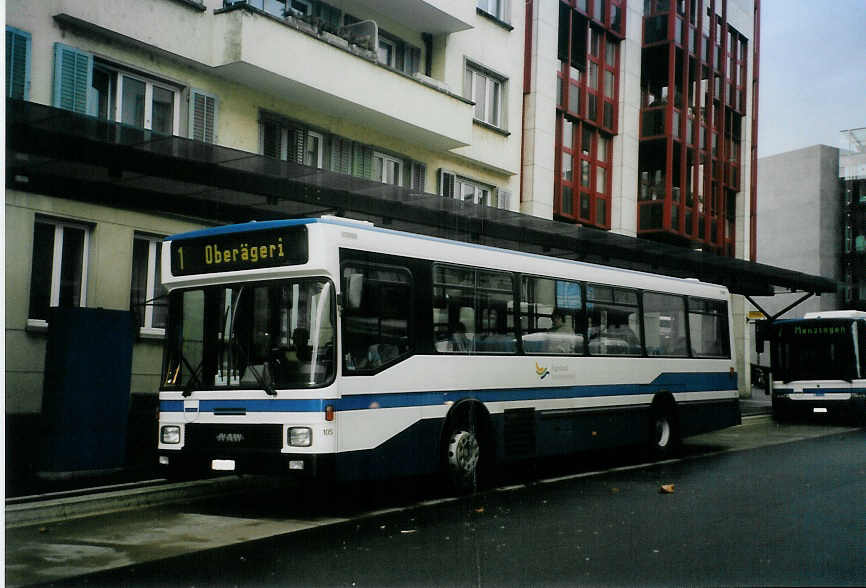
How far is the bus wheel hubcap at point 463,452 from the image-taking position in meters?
11.0

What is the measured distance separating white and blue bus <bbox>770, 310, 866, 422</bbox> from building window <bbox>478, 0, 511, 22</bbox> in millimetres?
10890

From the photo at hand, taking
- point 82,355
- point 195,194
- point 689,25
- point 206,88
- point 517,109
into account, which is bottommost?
point 82,355

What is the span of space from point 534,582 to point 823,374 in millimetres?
19773

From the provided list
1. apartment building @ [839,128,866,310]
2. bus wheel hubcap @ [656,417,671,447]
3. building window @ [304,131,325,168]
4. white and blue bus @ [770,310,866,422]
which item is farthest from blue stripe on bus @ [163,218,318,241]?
white and blue bus @ [770,310,866,422]

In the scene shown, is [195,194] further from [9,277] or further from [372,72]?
[372,72]

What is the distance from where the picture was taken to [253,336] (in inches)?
382

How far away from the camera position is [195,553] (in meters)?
7.88

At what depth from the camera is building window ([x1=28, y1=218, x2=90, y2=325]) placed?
575 inches

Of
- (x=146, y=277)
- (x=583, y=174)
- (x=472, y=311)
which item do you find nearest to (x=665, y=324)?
(x=472, y=311)

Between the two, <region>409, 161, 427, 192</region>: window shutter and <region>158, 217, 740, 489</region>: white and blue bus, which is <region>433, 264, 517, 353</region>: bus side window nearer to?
<region>158, 217, 740, 489</region>: white and blue bus

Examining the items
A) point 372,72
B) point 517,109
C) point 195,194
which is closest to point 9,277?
point 195,194

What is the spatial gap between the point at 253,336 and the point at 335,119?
1125 centimetres

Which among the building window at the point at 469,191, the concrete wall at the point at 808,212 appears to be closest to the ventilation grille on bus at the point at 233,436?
the concrete wall at the point at 808,212

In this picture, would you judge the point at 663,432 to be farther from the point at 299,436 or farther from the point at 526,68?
the point at 526,68
